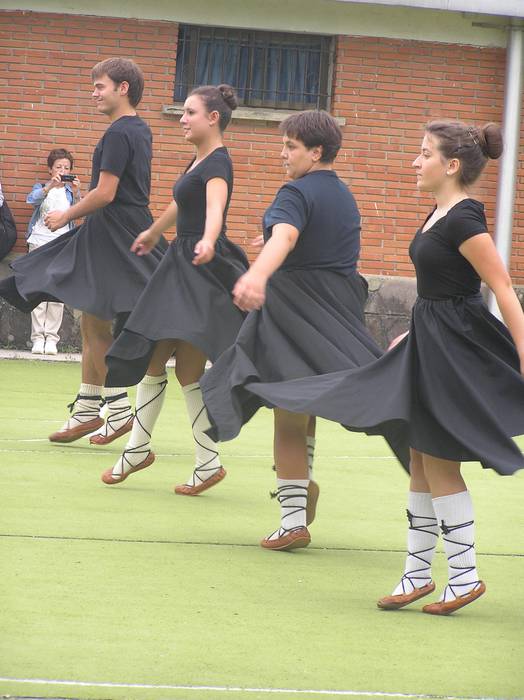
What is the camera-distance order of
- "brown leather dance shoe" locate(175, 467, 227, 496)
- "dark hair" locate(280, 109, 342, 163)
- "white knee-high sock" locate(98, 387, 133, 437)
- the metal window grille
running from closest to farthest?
"dark hair" locate(280, 109, 342, 163)
"brown leather dance shoe" locate(175, 467, 227, 496)
"white knee-high sock" locate(98, 387, 133, 437)
the metal window grille

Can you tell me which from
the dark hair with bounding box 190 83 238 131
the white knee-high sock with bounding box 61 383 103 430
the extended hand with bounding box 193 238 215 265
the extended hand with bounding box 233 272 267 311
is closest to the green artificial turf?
the white knee-high sock with bounding box 61 383 103 430

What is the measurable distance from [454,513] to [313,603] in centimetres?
63

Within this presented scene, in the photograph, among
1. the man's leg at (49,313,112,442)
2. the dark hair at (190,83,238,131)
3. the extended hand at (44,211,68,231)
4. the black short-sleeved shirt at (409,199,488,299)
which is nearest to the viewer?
the black short-sleeved shirt at (409,199,488,299)

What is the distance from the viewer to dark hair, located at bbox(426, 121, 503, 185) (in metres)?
4.91

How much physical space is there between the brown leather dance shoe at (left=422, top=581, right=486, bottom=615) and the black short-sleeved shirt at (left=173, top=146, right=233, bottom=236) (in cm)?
252

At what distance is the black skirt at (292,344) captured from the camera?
546 cm

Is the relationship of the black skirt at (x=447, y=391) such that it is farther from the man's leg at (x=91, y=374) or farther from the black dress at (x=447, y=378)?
the man's leg at (x=91, y=374)

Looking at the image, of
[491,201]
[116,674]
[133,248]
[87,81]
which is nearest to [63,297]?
[133,248]

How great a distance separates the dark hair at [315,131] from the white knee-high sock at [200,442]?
1694 mm

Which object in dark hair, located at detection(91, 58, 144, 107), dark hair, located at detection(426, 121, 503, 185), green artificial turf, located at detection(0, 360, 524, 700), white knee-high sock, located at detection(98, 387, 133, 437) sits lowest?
green artificial turf, located at detection(0, 360, 524, 700)

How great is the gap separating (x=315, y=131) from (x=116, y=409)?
2914mm

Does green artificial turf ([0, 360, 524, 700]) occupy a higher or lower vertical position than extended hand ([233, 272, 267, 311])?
lower

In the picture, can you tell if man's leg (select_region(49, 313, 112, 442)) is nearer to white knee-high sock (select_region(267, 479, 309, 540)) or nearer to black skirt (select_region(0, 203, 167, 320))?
black skirt (select_region(0, 203, 167, 320))

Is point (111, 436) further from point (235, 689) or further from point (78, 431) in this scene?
point (235, 689)
